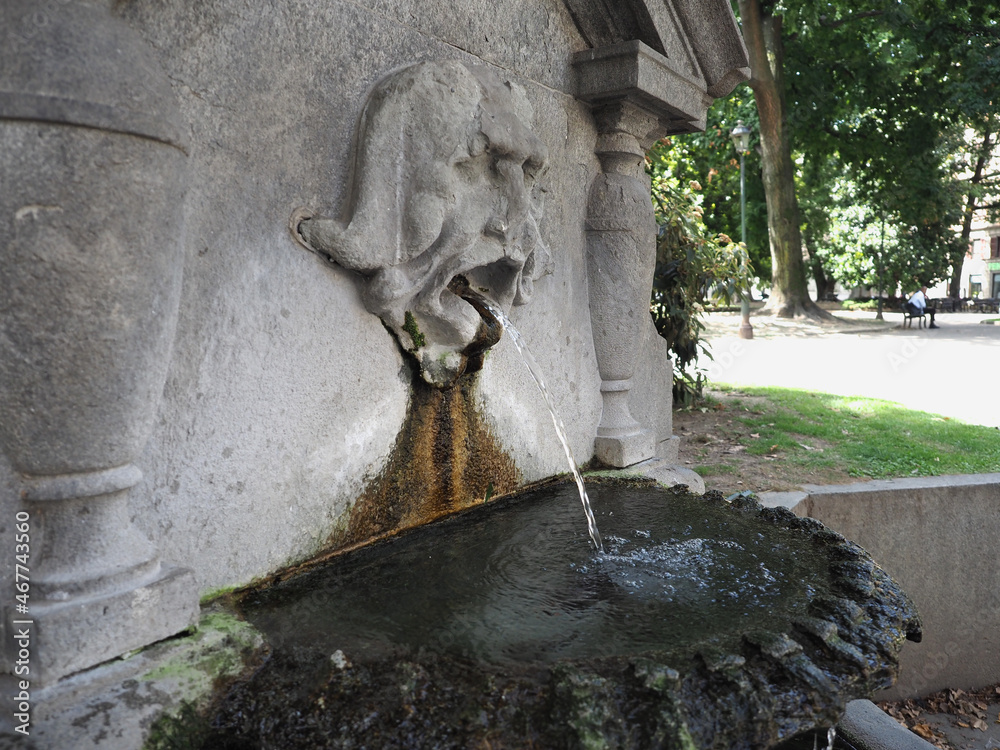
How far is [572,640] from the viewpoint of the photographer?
1.75m

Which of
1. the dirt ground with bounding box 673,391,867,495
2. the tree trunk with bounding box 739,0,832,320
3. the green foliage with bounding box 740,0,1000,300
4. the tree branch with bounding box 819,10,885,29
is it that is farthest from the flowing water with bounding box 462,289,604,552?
the tree branch with bounding box 819,10,885,29

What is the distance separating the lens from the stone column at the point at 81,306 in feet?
4.52

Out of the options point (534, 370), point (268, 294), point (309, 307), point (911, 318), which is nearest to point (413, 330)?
point (309, 307)

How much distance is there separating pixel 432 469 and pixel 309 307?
0.76 metres

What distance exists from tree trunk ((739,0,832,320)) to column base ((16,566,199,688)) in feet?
52.1

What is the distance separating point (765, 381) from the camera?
9547 mm

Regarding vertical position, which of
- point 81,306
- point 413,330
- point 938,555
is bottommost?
point 938,555

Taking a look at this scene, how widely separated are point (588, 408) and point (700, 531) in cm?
105

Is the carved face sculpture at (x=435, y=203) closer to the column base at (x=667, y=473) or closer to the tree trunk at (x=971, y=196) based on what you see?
the column base at (x=667, y=473)

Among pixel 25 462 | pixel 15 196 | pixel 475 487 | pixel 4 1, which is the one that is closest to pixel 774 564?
pixel 475 487

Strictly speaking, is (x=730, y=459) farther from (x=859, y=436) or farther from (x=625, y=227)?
(x=625, y=227)

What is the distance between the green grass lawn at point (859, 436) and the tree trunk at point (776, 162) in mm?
9955
